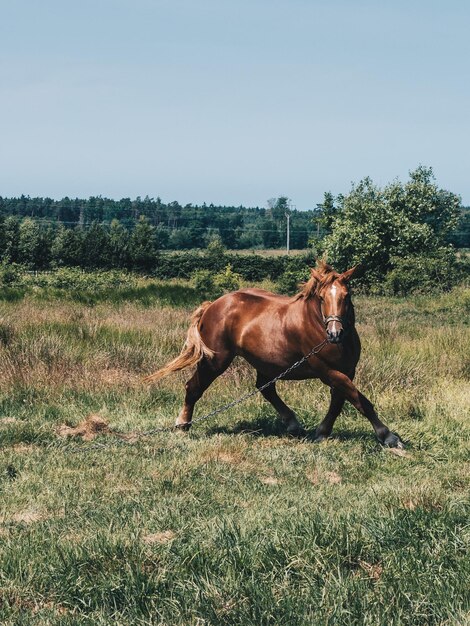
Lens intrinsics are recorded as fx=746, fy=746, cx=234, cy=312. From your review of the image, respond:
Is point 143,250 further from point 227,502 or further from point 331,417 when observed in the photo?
point 227,502

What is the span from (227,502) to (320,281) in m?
2.75

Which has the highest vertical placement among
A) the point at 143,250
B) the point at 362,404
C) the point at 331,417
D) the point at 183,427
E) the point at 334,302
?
the point at 334,302

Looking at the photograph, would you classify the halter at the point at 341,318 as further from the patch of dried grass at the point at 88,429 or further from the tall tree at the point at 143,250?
the tall tree at the point at 143,250

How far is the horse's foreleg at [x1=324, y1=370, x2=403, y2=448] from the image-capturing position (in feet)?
24.6

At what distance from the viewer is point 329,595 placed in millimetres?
3830

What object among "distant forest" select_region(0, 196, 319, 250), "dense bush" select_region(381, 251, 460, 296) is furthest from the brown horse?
"distant forest" select_region(0, 196, 319, 250)

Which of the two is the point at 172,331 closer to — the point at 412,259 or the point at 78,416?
the point at 78,416

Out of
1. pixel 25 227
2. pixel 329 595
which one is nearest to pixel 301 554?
pixel 329 595

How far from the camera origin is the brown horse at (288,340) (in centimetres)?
753

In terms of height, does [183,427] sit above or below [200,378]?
below

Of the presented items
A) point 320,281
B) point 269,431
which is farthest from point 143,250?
point 320,281

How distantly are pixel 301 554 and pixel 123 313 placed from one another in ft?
46.0

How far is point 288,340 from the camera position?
8.22 metres

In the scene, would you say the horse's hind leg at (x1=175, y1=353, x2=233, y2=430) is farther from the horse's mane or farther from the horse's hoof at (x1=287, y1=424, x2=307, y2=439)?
the horse's mane
